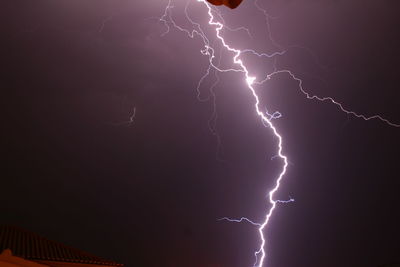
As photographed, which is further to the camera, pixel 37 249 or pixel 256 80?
pixel 256 80

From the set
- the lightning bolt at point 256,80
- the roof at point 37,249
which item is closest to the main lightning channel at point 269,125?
the lightning bolt at point 256,80

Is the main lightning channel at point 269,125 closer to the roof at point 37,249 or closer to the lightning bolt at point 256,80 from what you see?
the lightning bolt at point 256,80

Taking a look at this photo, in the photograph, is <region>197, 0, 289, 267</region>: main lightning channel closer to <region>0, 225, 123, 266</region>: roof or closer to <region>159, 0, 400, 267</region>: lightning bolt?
<region>159, 0, 400, 267</region>: lightning bolt

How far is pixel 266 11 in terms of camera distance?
9.23m

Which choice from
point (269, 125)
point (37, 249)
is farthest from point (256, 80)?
point (37, 249)

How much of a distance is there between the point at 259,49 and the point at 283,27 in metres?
0.75

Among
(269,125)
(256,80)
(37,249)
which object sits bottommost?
(37,249)

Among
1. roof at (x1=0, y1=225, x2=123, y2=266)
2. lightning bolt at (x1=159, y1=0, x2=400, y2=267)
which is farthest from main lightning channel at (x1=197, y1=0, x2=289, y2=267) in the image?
roof at (x1=0, y1=225, x2=123, y2=266)

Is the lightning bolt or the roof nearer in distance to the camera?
the roof

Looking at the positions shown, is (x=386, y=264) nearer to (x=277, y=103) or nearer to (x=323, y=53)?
(x=277, y=103)

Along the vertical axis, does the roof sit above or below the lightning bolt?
below

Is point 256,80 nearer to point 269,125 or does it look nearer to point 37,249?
point 269,125

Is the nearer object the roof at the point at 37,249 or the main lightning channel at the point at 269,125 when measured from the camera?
the roof at the point at 37,249

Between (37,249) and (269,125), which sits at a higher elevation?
(269,125)
